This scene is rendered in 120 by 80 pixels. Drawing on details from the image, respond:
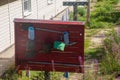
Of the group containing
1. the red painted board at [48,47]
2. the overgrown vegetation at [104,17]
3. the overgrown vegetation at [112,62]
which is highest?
the overgrown vegetation at [104,17]

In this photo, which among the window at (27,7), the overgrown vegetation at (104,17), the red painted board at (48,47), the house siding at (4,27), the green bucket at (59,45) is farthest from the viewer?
the overgrown vegetation at (104,17)

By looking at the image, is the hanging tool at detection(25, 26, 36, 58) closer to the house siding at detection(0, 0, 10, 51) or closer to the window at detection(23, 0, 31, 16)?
the house siding at detection(0, 0, 10, 51)

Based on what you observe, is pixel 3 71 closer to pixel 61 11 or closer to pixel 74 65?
pixel 74 65

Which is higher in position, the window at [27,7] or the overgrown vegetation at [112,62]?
the window at [27,7]

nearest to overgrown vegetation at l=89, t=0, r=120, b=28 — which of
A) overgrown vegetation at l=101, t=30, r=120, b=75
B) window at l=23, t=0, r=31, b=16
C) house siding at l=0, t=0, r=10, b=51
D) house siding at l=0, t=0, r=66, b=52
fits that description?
house siding at l=0, t=0, r=66, b=52

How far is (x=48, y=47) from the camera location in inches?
311

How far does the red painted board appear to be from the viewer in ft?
25.9

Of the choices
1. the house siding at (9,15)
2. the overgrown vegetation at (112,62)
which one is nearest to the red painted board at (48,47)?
the overgrown vegetation at (112,62)

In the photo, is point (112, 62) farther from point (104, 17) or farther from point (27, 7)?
point (104, 17)

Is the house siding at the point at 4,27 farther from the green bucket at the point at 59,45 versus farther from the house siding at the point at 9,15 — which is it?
the green bucket at the point at 59,45

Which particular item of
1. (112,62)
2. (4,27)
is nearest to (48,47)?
(112,62)

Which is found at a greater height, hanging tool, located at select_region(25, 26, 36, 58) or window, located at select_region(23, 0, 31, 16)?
window, located at select_region(23, 0, 31, 16)

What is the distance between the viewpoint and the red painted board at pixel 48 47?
788 cm

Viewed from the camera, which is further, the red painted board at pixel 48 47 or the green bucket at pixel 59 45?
the red painted board at pixel 48 47
